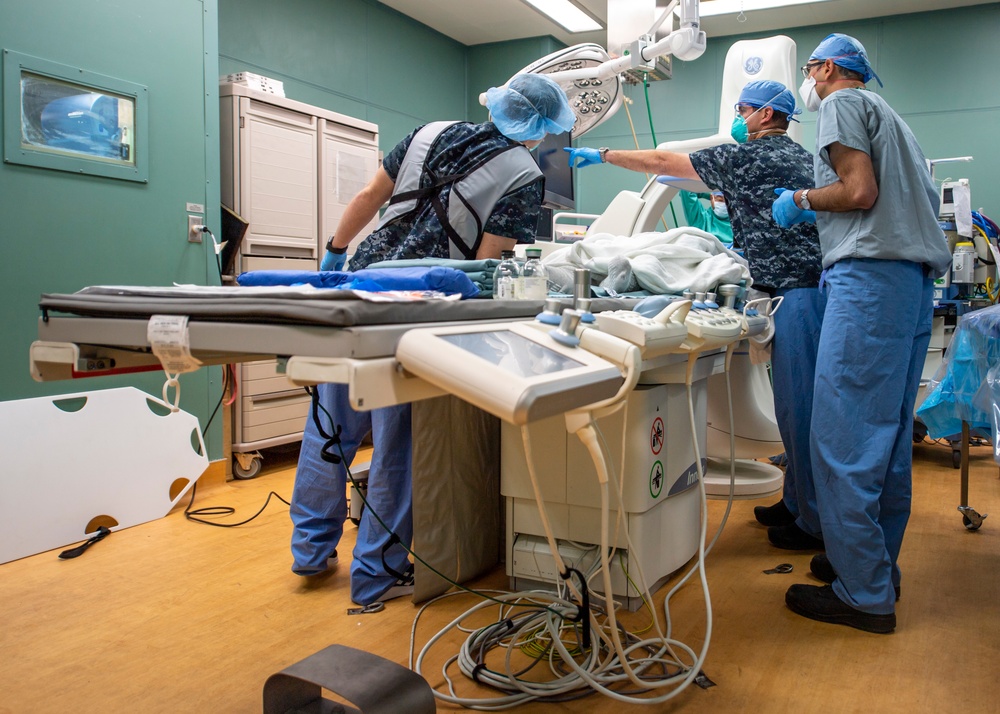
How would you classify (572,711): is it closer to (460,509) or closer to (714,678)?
(714,678)

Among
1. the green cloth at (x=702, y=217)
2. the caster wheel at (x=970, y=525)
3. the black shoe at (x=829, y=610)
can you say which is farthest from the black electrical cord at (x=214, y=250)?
the caster wheel at (x=970, y=525)

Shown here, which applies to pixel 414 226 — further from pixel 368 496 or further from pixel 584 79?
pixel 584 79

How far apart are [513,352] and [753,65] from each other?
333cm

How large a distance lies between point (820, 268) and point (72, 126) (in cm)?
267

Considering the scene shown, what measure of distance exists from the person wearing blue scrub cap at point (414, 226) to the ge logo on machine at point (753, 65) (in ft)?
6.63

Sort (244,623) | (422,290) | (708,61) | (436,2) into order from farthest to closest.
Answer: (708,61)
(436,2)
(244,623)
(422,290)

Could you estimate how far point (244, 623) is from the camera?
1927mm

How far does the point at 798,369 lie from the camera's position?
2311 millimetres

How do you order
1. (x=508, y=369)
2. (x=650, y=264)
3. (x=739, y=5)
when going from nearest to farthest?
(x=508, y=369), (x=650, y=264), (x=739, y=5)

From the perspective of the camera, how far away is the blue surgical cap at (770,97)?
7.86ft

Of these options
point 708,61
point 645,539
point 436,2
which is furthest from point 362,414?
point 708,61

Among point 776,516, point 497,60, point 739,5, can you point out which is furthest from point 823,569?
point 497,60

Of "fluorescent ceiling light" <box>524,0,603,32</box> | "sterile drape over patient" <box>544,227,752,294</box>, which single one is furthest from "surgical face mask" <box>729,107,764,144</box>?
"fluorescent ceiling light" <box>524,0,603,32</box>

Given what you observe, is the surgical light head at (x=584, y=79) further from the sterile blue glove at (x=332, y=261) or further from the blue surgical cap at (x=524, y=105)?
the sterile blue glove at (x=332, y=261)
